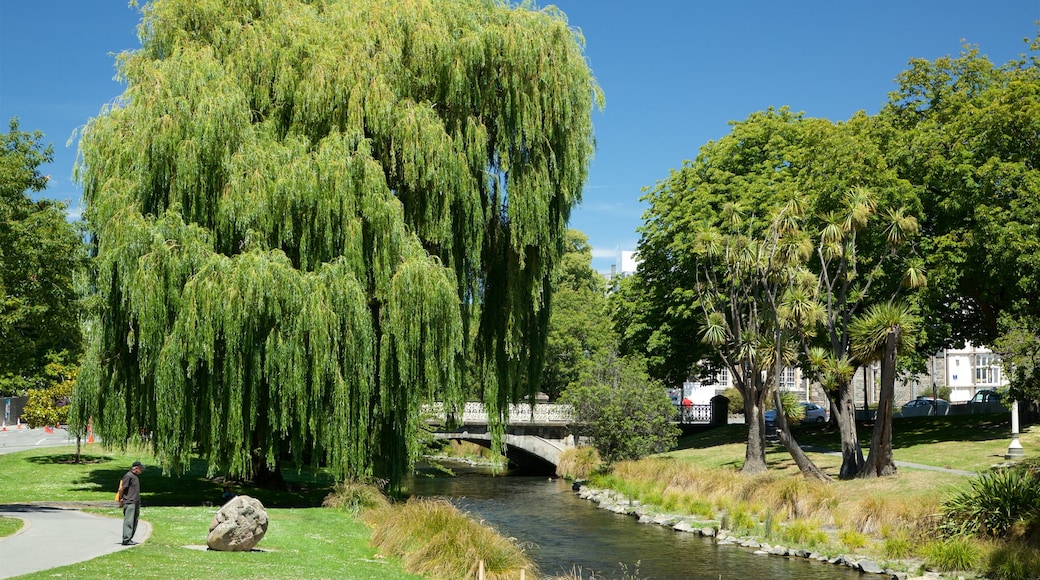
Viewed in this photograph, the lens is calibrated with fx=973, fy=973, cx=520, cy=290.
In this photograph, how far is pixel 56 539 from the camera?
16672 millimetres

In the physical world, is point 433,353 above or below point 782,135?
below

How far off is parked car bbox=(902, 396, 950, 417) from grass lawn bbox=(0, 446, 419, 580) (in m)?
39.8

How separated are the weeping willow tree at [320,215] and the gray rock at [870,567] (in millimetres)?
9599

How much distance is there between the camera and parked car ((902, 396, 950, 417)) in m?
57.8

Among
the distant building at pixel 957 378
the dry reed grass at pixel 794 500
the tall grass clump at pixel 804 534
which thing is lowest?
the tall grass clump at pixel 804 534

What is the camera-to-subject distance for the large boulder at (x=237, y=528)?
16.3 m

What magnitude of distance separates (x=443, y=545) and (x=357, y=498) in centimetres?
518

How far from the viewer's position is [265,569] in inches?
586

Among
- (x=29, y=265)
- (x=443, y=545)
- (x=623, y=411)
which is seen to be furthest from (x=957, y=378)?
(x=29, y=265)

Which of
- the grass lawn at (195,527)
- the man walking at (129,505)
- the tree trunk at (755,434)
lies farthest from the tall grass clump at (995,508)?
the man walking at (129,505)

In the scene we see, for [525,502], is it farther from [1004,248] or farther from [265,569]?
[265,569]

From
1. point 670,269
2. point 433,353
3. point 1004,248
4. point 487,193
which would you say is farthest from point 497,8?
point 670,269

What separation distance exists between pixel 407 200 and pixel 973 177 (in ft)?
75.9

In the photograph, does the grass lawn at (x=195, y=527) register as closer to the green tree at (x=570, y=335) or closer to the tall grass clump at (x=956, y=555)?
the tall grass clump at (x=956, y=555)
